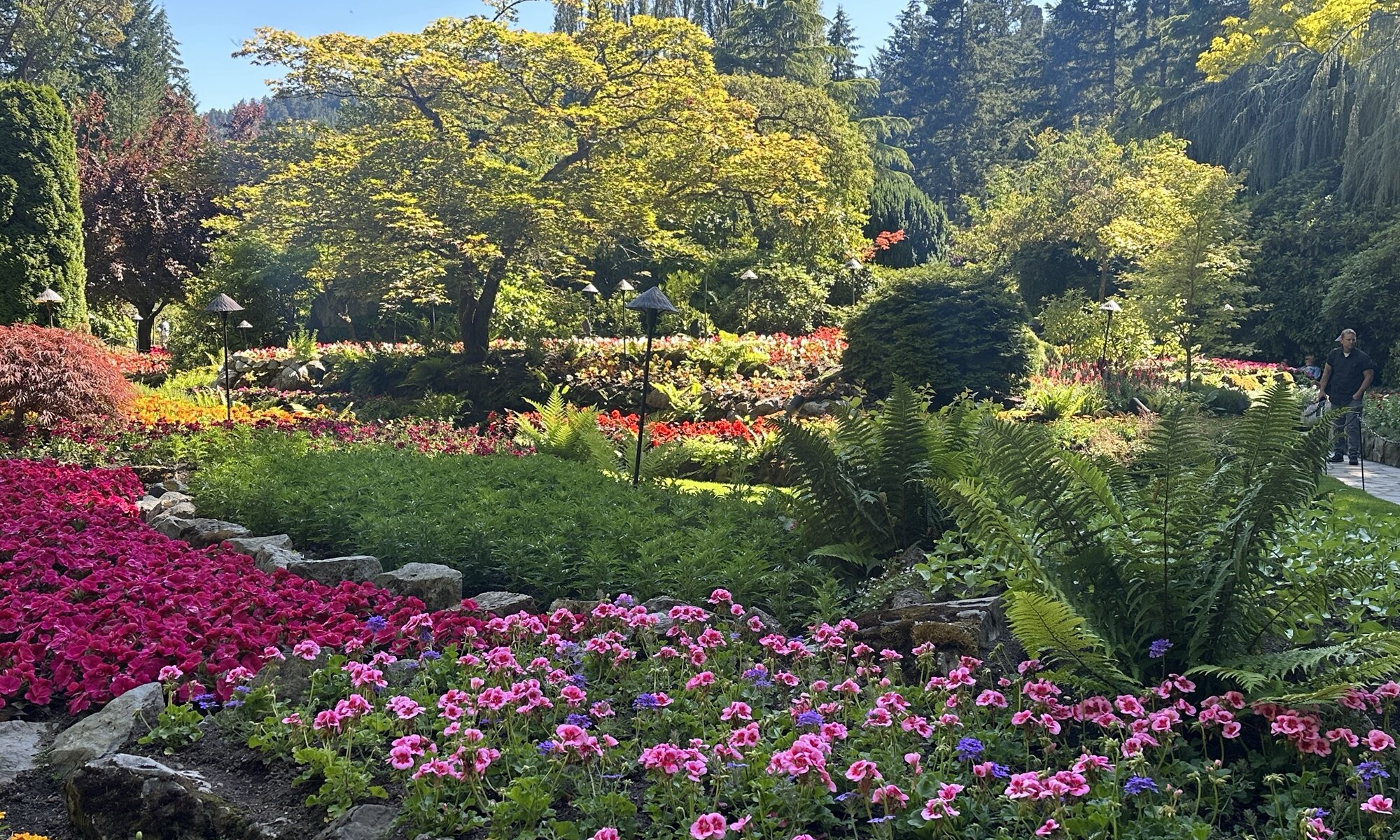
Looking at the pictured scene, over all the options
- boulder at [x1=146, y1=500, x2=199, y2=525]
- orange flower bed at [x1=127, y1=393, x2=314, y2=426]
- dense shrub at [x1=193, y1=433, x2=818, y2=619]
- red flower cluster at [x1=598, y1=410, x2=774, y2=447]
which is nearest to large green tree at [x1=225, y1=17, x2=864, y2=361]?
orange flower bed at [x1=127, y1=393, x2=314, y2=426]

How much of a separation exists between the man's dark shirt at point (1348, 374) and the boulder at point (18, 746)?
1078cm

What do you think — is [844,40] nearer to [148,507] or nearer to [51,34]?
[51,34]

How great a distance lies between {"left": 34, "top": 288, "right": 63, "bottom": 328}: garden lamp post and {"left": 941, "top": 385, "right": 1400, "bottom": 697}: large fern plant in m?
13.5

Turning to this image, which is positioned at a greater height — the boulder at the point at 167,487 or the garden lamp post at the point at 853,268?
the garden lamp post at the point at 853,268

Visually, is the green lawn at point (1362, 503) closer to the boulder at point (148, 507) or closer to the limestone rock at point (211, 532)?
the limestone rock at point (211, 532)

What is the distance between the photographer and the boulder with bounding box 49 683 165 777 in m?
2.85

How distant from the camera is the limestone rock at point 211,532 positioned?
211 inches

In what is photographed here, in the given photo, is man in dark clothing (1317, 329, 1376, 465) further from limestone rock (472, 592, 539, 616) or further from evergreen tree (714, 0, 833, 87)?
evergreen tree (714, 0, 833, 87)

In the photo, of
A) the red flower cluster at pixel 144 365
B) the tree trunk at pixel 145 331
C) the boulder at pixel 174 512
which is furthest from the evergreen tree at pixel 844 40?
the boulder at pixel 174 512

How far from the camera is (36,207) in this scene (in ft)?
45.2

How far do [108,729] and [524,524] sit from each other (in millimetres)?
2314

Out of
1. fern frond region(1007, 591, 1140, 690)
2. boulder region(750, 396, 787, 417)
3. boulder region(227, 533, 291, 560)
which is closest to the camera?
fern frond region(1007, 591, 1140, 690)


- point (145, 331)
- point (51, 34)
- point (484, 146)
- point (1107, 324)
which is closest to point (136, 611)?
point (484, 146)

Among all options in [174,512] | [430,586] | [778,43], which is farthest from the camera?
[778,43]
